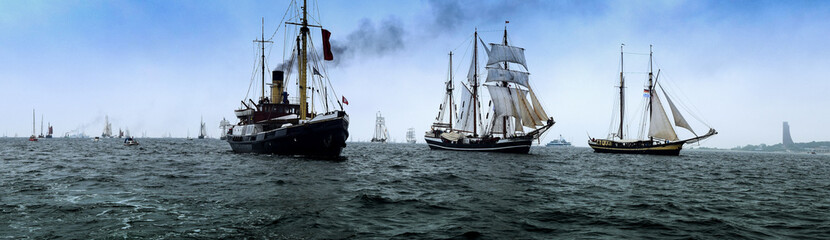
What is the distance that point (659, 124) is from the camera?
72000 mm

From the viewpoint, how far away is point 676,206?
13.8 metres

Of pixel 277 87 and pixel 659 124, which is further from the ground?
pixel 277 87

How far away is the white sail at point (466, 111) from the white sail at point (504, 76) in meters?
4.70

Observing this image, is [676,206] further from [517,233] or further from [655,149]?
[655,149]

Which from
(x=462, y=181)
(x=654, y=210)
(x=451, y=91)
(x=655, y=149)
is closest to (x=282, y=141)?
(x=462, y=181)

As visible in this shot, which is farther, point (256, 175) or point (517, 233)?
point (256, 175)

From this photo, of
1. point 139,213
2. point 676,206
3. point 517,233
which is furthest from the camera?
point 676,206

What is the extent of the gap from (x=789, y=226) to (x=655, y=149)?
2732 inches

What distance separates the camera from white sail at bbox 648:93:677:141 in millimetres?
71062

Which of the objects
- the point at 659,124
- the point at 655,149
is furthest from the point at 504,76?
the point at 655,149

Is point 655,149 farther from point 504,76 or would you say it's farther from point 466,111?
point 466,111

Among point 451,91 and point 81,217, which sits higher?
point 451,91

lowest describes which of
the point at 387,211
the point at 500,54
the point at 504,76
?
the point at 387,211

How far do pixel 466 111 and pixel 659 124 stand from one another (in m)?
32.7
